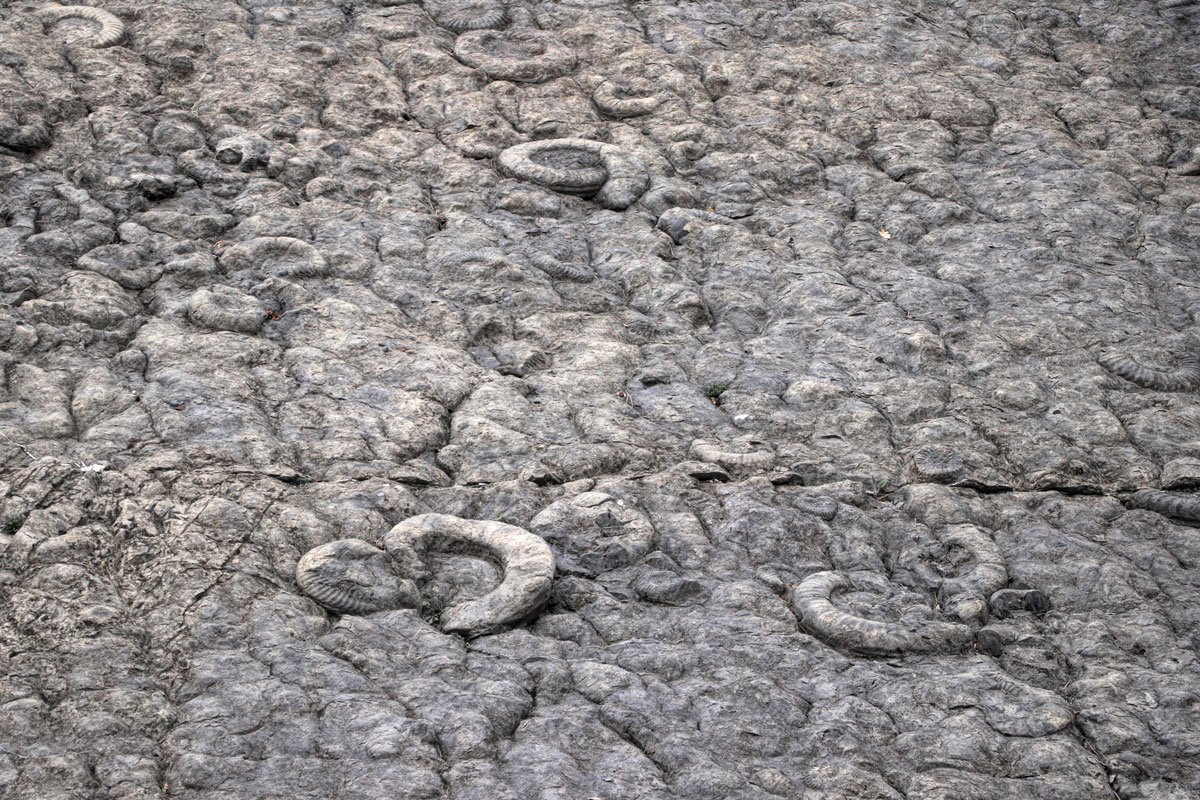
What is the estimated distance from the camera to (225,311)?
5359 millimetres

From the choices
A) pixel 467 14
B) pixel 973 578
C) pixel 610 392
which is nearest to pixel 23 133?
pixel 467 14

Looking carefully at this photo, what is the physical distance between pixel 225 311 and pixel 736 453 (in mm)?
2571

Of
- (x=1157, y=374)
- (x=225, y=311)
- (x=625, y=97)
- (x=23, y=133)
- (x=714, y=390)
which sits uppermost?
(x=625, y=97)

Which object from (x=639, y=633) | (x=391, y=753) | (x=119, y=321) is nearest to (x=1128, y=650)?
(x=639, y=633)

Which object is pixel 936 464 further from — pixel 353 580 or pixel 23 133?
pixel 23 133

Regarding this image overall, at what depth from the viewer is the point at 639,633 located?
A: 4.04 meters

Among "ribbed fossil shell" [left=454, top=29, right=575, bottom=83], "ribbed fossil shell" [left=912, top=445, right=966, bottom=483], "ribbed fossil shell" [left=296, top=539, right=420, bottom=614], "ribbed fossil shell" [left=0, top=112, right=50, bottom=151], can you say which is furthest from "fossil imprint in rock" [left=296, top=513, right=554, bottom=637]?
"ribbed fossil shell" [left=454, top=29, right=575, bottom=83]

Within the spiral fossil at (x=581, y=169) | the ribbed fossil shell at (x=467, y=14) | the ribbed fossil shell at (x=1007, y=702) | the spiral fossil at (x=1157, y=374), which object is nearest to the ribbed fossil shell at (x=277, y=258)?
the spiral fossil at (x=581, y=169)

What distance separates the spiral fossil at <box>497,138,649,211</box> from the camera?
261 inches

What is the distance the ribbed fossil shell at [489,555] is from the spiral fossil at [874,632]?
3.25 ft

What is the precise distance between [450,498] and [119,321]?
1.99m

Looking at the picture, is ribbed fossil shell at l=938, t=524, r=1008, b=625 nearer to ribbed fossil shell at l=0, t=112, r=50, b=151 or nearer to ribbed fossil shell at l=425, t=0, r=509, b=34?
ribbed fossil shell at l=425, t=0, r=509, b=34

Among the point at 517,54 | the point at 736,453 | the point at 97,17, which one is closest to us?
the point at 736,453

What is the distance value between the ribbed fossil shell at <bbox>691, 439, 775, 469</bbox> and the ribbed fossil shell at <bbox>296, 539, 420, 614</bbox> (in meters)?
1.49
